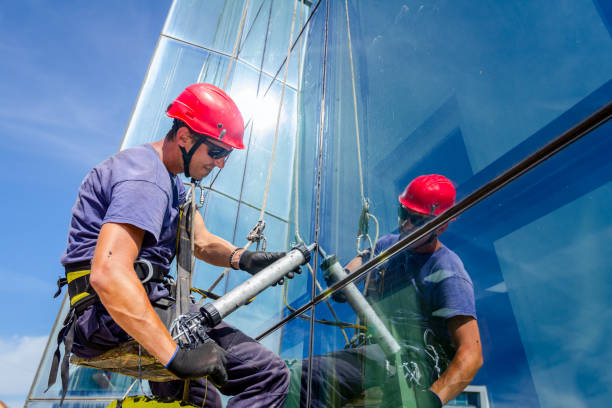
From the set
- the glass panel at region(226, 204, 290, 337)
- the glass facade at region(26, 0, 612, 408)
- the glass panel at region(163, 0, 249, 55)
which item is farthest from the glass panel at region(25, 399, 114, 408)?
the glass panel at region(163, 0, 249, 55)

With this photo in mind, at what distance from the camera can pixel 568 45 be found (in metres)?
1.25

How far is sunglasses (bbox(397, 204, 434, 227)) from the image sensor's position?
1.74 meters

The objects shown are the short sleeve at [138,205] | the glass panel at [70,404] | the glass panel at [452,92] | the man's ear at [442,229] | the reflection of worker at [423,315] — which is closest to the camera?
the glass panel at [452,92]

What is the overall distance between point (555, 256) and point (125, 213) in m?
1.66

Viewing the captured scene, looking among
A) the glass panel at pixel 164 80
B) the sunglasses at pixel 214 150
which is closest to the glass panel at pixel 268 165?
the glass panel at pixel 164 80

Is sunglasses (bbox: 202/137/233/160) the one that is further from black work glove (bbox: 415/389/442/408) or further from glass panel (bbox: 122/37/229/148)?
glass panel (bbox: 122/37/229/148)

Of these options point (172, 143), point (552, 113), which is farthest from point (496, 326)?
point (172, 143)

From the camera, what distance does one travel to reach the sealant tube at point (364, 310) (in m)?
1.78

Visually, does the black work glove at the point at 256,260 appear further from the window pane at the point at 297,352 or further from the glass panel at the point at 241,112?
the glass panel at the point at 241,112

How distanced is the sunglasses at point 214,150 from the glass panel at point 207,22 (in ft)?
21.5

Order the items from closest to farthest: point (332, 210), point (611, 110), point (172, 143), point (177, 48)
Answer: point (611, 110) → point (172, 143) → point (332, 210) → point (177, 48)

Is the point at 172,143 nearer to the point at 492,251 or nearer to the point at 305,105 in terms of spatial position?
the point at 492,251

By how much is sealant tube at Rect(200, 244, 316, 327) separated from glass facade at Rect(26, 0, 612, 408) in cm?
37

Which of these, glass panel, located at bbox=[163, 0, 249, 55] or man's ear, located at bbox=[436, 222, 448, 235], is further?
glass panel, located at bbox=[163, 0, 249, 55]
